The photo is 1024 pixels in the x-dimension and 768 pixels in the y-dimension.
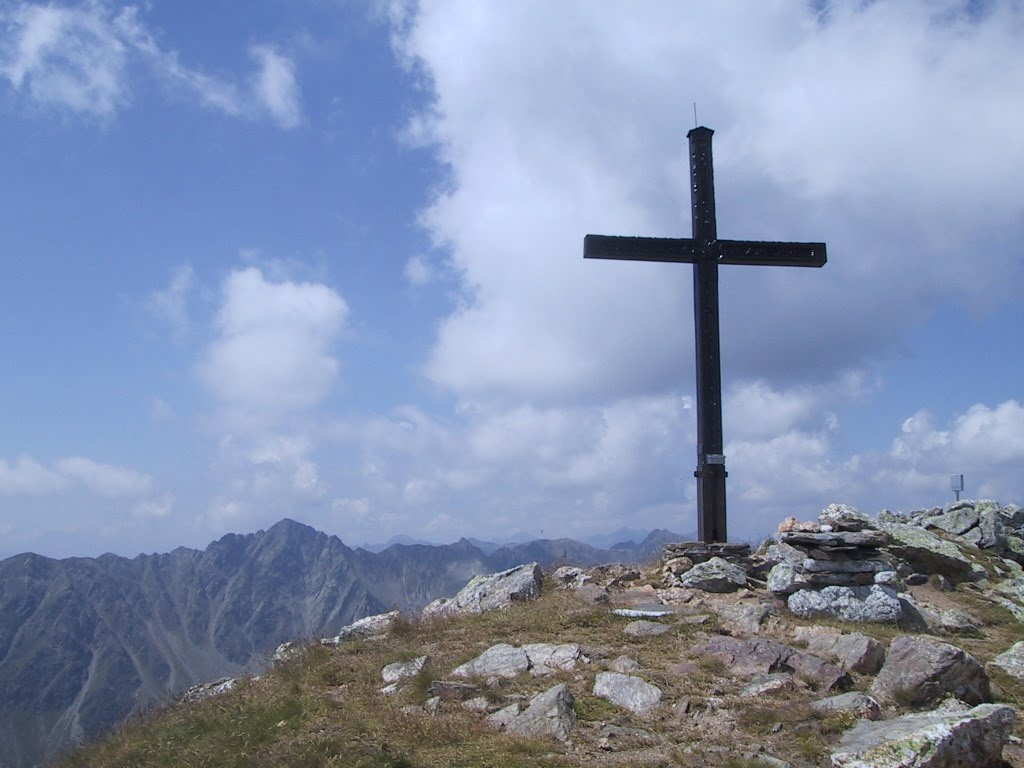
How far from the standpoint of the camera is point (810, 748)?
695cm

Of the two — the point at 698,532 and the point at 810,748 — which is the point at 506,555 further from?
the point at 810,748

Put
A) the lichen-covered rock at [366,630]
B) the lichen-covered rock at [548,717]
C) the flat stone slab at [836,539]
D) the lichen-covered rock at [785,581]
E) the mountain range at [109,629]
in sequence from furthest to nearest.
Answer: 1. the mountain range at [109,629]
2. the flat stone slab at [836,539]
3. the lichen-covered rock at [366,630]
4. the lichen-covered rock at [785,581]
5. the lichen-covered rock at [548,717]

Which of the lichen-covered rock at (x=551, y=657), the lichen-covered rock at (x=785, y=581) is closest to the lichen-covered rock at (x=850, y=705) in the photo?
the lichen-covered rock at (x=551, y=657)

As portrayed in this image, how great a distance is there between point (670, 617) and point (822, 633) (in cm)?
219

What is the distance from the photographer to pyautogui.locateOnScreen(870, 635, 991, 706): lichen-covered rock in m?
8.00

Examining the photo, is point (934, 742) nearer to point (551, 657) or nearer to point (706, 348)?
point (551, 657)

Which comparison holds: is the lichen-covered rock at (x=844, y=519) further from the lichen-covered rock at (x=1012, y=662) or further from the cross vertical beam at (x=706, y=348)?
the lichen-covered rock at (x=1012, y=662)

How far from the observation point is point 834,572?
43.8 ft

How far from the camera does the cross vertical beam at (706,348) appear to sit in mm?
15305

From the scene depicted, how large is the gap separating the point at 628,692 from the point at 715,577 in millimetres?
5489

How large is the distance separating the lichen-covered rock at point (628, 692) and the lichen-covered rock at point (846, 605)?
4380mm

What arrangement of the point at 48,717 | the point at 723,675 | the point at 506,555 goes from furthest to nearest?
the point at 506,555
the point at 48,717
the point at 723,675

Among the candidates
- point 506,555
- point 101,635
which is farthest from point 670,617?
point 101,635

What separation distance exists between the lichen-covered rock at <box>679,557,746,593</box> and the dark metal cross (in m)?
1.49
